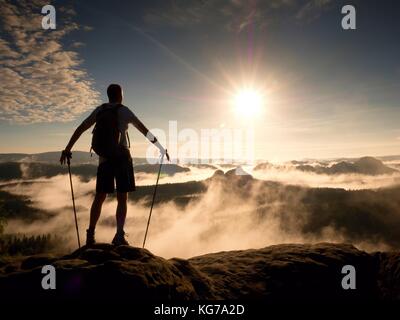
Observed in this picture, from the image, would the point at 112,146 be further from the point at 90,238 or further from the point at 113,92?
the point at 90,238

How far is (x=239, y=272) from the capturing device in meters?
10.1

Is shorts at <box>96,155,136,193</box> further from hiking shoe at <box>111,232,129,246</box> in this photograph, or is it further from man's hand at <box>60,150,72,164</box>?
hiking shoe at <box>111,232,129,246</box>

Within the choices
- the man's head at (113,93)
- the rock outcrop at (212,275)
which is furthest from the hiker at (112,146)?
the rock outcrop at (212,275)

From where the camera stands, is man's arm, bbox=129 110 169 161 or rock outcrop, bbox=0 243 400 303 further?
man's arm, bbox=129 110 169 161

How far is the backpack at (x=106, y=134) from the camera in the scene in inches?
349

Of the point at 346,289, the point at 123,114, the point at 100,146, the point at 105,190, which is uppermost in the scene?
the point at 123,114

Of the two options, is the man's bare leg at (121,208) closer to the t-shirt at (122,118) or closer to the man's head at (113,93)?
the t-shirt at (122,118)

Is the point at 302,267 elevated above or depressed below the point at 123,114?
below

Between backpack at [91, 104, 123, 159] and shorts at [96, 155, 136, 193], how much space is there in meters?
0.33

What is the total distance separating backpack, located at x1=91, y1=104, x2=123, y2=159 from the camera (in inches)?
349

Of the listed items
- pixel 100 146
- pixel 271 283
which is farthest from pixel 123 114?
pixel 271 283

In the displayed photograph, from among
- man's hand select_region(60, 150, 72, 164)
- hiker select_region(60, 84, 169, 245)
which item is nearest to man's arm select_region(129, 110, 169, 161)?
hiker select_region(60, 84, 169, 245)
